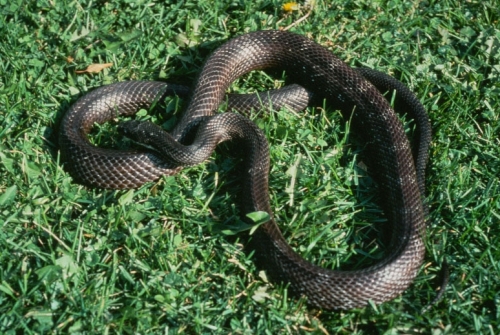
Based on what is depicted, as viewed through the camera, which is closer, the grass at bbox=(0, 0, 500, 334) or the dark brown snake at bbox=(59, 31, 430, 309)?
the grass at bbox=(0, 0, 500, 334)

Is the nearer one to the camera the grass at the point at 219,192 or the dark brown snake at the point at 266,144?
the grass at the point at 219,192

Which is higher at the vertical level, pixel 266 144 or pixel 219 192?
pixel 266 144

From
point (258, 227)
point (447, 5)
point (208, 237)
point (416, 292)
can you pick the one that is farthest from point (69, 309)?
point (447, 5)
